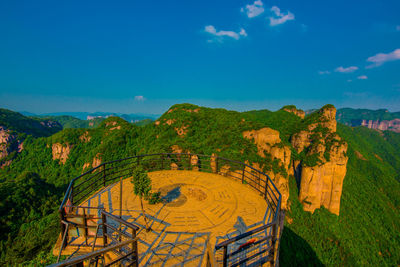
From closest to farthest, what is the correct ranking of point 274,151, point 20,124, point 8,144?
point 274,151, point 8,144, point 20,124

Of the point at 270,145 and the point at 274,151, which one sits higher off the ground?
the point at 270,145

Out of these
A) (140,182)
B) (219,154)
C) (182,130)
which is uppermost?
(140,182)

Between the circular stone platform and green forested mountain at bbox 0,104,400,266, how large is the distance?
345 centimetres

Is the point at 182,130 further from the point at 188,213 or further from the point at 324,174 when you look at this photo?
the point at 188,213

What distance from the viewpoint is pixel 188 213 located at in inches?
285

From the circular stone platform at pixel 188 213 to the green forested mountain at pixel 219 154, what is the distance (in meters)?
3.45

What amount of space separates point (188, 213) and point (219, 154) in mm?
44064

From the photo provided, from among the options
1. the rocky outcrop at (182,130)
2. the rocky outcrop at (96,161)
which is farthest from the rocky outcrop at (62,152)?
the rocky outcrop at (182,130)

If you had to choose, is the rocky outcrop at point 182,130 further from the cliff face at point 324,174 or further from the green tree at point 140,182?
the green tree at point 140,182

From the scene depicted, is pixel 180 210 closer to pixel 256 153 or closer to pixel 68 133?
pixel 256 153

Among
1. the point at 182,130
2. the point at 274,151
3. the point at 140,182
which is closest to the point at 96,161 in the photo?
the point at 182,130

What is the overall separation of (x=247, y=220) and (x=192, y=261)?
2.88 meters

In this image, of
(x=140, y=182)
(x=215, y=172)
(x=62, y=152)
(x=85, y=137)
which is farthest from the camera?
(x=85, y=137)

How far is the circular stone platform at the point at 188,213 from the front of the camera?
522 cm
